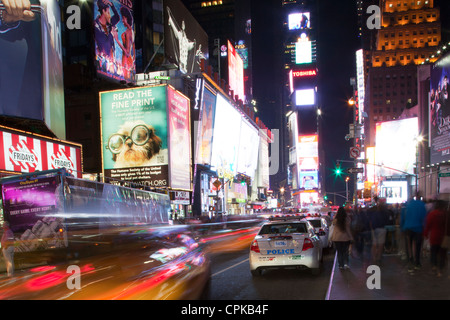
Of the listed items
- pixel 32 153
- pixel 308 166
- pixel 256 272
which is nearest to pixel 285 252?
pixel 256 272

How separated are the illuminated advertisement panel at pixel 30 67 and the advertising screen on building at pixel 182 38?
24.2 m

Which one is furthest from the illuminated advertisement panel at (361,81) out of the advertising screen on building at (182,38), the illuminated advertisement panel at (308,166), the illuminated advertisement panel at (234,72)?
the advertising screen on building at (182,38)

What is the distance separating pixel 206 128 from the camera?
5131 cm

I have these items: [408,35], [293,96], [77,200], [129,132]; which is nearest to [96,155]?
[129,132]

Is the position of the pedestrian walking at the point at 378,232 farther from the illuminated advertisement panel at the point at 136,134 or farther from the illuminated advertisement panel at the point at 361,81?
the illuminated advertisement panel at the point at 361,81

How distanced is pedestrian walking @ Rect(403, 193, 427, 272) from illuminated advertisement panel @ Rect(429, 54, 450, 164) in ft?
126

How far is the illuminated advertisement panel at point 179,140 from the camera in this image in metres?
40.5

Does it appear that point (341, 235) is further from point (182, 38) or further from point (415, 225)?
point (182, 38)

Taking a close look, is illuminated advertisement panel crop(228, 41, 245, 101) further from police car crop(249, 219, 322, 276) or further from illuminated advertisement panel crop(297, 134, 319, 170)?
illuminated advertisement panel crop(297, 134, 319, 170)

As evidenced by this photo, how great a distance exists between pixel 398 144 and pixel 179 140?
40.6 metres

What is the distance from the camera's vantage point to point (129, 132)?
135ft

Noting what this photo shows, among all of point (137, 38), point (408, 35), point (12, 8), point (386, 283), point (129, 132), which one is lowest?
point (386, 283)

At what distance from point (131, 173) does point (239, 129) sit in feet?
96.7

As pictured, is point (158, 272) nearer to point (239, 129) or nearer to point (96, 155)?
point (96, 155)
